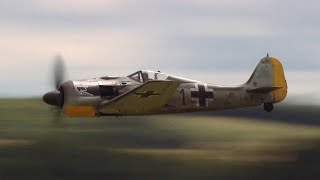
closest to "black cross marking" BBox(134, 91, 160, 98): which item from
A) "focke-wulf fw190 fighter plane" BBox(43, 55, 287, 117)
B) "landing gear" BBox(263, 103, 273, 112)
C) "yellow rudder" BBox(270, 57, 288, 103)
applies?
"focke-wulf fw190 fighter plane" BBox(43, 55, 287, 117)

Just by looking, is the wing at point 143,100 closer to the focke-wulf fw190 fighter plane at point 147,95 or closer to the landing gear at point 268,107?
the focke-wulf fw190 fighter plane at point 147,95

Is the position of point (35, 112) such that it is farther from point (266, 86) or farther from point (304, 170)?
point (266, 86)

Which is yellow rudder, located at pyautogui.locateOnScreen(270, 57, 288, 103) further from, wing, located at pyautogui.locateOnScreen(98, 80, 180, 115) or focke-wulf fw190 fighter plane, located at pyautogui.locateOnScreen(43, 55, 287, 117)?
wing, located at pyautogui.locateOnScreen(98, 80, 180, 115)

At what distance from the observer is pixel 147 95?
34438mm

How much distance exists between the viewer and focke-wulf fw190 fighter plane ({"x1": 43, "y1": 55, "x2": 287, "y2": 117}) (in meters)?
34.6

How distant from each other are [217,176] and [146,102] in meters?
22.0

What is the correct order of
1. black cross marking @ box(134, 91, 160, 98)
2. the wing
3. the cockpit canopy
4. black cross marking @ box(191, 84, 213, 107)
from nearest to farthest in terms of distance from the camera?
the wing < black cross marking @ box(134, 91, 160, 98) < the cockpit canopy < black cross marking @ box(191, 84, 213, 107)

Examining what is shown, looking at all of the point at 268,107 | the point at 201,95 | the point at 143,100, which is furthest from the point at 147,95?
the point at 268,107

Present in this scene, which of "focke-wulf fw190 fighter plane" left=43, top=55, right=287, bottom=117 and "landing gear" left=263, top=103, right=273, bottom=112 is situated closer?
"focke-wulf fw190 fighter plane" left=43, top=55, right=287, bottom=117

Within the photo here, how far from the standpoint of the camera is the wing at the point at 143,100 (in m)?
33.5

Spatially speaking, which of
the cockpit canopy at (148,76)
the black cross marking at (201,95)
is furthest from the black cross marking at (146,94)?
the black cross marking at (201,95)

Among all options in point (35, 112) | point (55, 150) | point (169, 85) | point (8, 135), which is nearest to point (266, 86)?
point (169, 85)

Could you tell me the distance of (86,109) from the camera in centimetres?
3481

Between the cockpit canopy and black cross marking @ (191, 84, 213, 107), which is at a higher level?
the cockpit canopy
